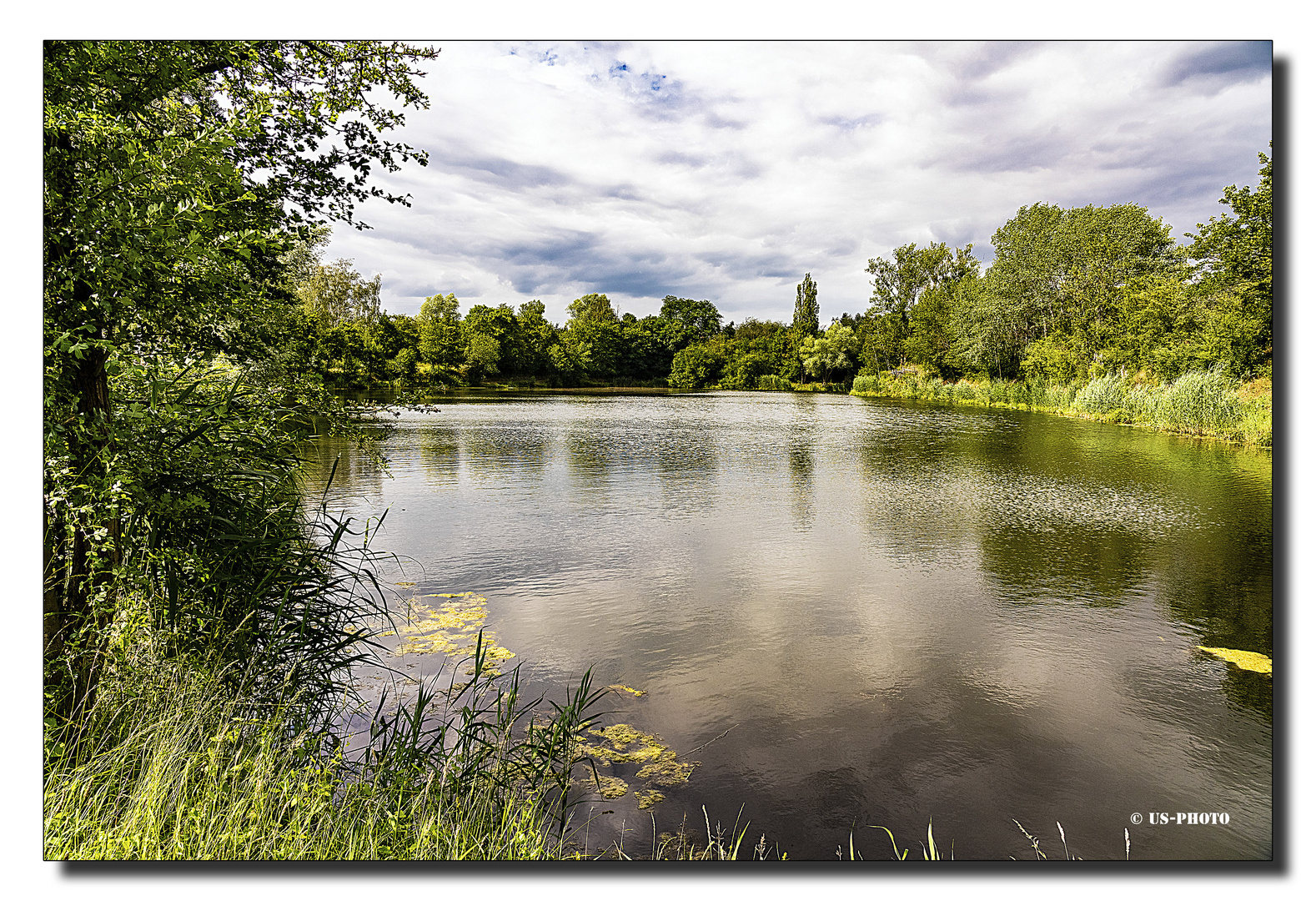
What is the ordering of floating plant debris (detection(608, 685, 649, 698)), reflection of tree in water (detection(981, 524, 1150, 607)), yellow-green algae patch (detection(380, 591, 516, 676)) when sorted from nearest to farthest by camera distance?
1. floating plant debris (detection(608, 685, 649, 698))
2. yellow-green algae patch (detection(380, 591, 516, 676))
3. reflection of tree in water (detection(981, 524, 1150, 607))

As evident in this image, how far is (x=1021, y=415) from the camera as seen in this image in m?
20.1

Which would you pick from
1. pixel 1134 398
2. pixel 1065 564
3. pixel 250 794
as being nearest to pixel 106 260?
pixel 250 794

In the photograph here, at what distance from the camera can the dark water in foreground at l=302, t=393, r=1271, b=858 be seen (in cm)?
315

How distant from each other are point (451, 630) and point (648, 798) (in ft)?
7.95

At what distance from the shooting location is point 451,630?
5051 mm

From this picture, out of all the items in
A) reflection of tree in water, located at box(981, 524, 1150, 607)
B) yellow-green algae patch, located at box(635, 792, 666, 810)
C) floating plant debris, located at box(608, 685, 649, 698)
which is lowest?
yellow-green algae patch, located at box(635, 792, 666, 810)

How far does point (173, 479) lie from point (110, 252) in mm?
956

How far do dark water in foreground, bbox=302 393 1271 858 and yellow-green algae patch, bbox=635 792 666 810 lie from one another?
0.19 feet

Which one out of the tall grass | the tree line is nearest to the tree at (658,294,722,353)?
the tree line

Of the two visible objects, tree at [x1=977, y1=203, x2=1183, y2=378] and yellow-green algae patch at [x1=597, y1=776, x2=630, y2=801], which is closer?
yellow-green algae patch at [x1=597, y1=776, x2=630, y2=801]

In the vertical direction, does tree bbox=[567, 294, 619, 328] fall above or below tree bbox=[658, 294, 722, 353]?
below

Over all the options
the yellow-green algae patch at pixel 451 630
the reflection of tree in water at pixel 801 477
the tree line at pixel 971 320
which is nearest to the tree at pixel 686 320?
the tree line at pixel 971 320

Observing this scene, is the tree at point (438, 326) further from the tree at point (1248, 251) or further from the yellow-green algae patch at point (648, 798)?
the tree at point (1248, 251)

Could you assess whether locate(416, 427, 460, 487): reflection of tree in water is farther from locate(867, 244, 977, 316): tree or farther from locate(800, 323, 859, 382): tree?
locate(800, 323, 859, 382): tree
